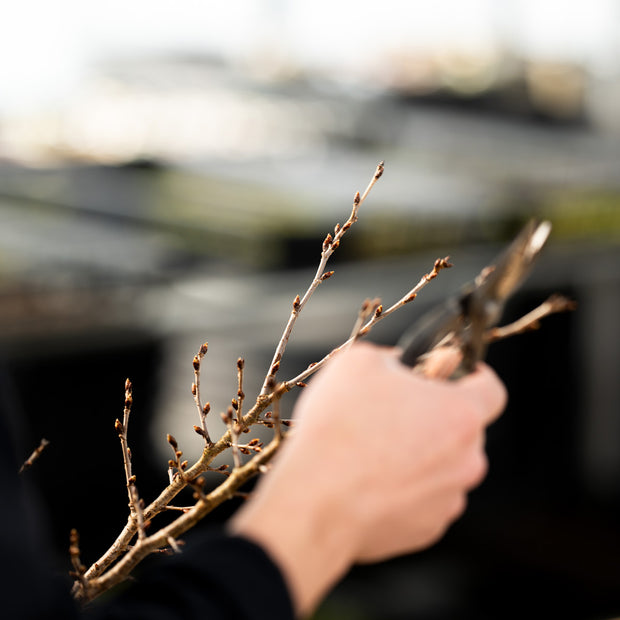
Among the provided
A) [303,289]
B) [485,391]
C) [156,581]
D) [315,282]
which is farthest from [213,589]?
[303,289]

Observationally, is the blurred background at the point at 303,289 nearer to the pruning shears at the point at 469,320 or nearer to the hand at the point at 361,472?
the hand at the point at 361,472

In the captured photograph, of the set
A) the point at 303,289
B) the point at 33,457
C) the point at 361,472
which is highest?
the point at 361,472

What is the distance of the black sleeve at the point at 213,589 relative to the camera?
1.92 feet

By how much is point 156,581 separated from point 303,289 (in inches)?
134

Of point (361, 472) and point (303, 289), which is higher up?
point (361, 472)

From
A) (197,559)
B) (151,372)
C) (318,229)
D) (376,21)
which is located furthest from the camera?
(376,21)

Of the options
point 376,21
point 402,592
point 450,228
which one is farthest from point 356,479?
point 376,21

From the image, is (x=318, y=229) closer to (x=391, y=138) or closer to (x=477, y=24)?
(x=391, y=138)

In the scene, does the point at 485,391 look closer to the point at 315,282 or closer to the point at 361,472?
the point at 361,472

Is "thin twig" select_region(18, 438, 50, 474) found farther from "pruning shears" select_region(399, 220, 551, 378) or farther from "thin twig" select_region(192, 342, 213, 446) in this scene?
"pruning shears" select_region(399, 220, 551, 378)

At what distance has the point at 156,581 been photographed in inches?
24.2

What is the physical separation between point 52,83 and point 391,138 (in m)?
4.39

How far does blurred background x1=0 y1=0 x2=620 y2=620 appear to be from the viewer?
340 centimetres

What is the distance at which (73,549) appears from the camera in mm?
789
